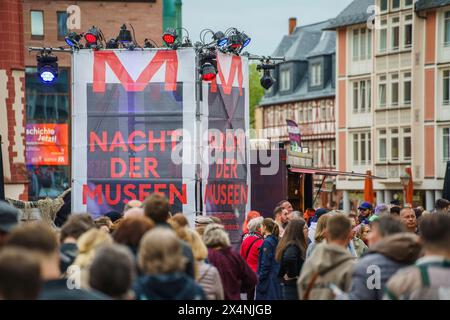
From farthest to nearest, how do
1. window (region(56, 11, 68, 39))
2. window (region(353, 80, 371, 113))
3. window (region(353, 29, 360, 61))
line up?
window (region(353, 29, 360, 61)) < window (region(353, 80, 371, 113)) < window (region(56, 11, 68, 39))

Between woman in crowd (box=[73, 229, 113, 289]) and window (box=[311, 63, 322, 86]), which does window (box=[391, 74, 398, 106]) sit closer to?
window (box=[311, 63, 322, 86])

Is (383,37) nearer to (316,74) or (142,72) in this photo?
(316,74)

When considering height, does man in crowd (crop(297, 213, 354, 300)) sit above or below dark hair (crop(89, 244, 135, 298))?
below

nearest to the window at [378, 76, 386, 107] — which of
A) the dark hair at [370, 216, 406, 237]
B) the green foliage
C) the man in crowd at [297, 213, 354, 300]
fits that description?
the green foliage

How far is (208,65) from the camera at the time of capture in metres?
17.6

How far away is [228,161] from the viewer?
18.4 meters

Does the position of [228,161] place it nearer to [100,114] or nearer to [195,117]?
[195,117]

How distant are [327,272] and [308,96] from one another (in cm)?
6834

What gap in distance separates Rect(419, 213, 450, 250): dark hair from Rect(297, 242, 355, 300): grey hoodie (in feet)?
3.42

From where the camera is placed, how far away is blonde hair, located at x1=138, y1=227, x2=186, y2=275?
25.0ft

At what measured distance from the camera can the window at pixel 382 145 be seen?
60469 mm

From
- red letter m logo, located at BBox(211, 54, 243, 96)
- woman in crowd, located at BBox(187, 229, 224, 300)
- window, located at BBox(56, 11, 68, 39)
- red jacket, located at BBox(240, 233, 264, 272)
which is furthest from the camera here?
window, located at BBox(56, 11, 68, 39)

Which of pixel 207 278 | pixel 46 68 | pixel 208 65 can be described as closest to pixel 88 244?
pixel 207 278
